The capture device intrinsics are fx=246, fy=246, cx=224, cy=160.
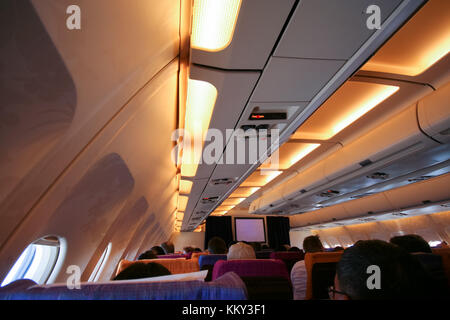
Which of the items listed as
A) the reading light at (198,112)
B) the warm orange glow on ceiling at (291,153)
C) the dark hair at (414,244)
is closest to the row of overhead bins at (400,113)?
the warm orange glow on ceiling at (291,153)

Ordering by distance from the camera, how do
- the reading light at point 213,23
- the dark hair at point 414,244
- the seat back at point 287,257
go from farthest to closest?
the seat back at point 287,257 < the dark hair at point 414,244 < the reading light at point 213,23

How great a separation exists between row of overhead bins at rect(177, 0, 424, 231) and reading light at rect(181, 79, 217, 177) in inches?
0.9

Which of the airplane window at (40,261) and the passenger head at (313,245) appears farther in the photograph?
the passenger head at (313,245)

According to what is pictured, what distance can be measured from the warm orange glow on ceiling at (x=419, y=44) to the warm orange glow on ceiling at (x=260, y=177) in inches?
198

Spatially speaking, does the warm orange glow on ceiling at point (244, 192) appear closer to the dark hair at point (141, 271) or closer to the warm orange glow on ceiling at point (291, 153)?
the warm orange glow on ceiling at point (291, 153)

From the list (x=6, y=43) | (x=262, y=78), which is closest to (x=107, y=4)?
(x=6, y=43)

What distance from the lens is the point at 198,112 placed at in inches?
140

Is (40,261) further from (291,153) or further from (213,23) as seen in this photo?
(291,153)

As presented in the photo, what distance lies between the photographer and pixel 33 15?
4.27ft

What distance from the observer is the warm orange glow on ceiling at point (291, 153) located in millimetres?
6004

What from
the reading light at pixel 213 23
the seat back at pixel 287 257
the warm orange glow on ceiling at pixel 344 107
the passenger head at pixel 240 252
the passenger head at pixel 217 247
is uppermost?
the warm orange glow on ceiling at pixel 344 107

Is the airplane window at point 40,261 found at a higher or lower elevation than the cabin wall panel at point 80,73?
lower

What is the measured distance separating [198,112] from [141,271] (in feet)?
7.86

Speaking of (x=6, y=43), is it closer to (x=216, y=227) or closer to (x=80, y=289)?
(x=80, y=289)
